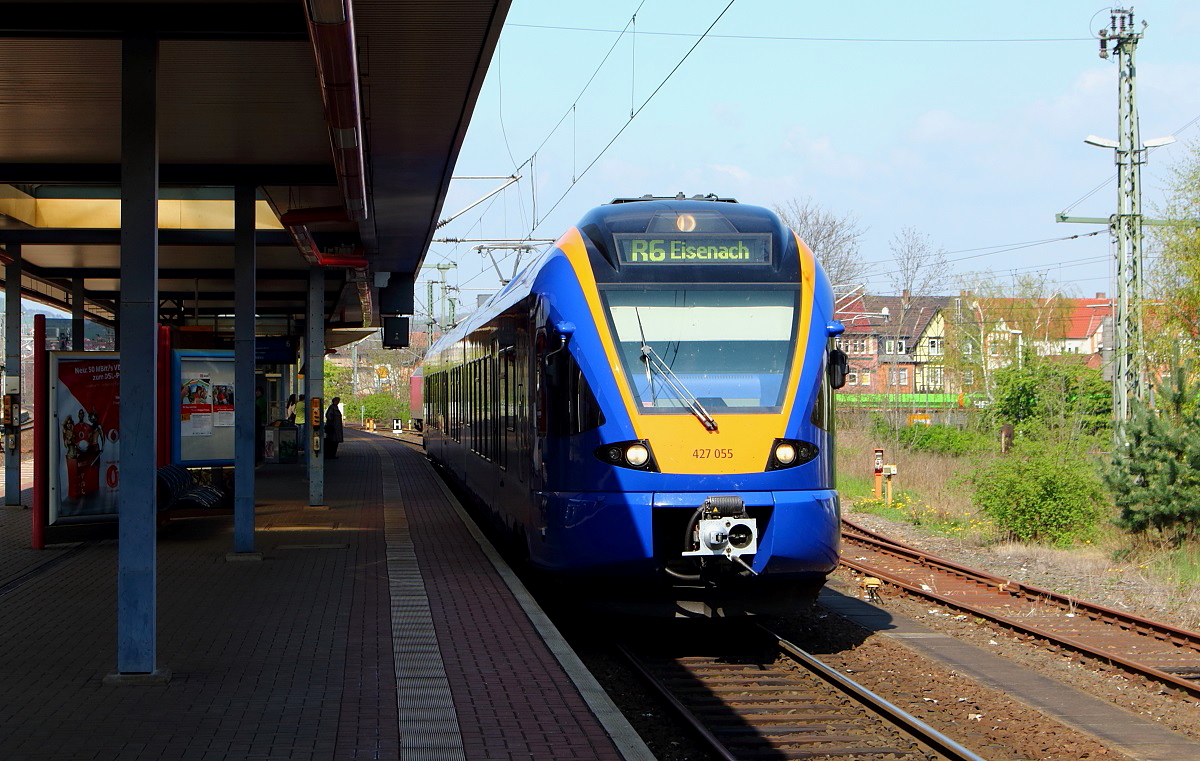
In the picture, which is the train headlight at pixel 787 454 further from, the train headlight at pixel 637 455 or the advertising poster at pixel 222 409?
the advertising poster at pixel 222 409

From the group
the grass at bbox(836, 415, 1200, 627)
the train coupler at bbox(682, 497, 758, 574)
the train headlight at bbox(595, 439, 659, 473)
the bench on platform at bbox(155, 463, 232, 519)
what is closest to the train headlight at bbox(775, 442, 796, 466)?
the train coupler at bbox(682, 497, 758, 574)

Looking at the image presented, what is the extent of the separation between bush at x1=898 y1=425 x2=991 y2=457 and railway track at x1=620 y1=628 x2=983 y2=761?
82.5 feet

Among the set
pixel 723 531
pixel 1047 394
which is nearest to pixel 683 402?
pixel 723 531

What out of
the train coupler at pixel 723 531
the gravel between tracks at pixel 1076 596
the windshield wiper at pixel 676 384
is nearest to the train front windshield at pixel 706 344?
the windshield wiper at pixel 676 384

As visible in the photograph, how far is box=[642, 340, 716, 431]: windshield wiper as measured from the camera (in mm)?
9195

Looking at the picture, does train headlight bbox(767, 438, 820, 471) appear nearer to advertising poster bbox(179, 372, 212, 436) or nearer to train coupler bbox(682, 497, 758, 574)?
train coupler bbox(682, 497, 758, 574)

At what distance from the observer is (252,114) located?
11.0 m

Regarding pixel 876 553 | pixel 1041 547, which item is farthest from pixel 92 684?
pixel 1041 547

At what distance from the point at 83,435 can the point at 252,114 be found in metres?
5.45

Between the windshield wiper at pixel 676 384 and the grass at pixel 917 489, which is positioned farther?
the grass at pixel 917 489

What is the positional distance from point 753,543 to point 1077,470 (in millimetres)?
12187

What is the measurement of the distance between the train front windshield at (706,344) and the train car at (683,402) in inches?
0.5

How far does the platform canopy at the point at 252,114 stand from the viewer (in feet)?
26.5

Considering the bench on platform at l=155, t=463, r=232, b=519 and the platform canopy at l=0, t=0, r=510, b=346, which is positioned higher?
the platform canopy at l=0, t=0, r=510, b=346
